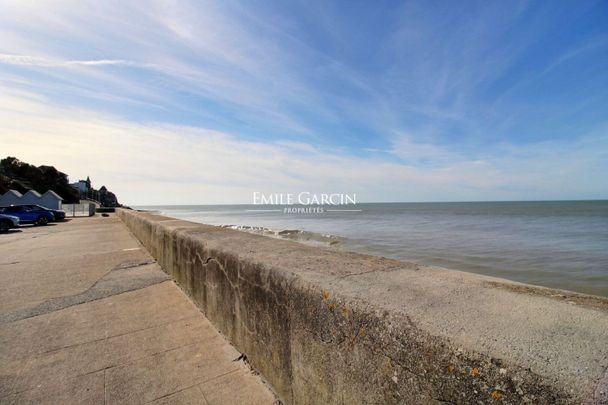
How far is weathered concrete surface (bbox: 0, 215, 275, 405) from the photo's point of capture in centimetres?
205

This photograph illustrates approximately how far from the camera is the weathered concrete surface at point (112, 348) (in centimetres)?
205

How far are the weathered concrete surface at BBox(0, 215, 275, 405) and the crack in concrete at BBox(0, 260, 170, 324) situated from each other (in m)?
0.01

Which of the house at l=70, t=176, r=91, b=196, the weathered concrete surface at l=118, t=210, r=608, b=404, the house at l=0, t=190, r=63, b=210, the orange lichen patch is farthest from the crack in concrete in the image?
the house at l=70, t=176, r=91, b=196

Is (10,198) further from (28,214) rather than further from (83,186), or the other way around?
(83,186)

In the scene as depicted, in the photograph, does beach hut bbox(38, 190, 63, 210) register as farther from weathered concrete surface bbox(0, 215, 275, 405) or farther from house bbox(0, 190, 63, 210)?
weathered concrete surface bbox(0, 215, 275, 405)

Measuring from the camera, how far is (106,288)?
439cm

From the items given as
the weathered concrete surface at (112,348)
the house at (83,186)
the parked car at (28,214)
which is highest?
the house at (83,186)

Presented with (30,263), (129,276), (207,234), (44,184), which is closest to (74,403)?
(207,234)

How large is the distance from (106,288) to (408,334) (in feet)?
15.2

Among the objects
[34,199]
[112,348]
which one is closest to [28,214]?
[34,199]

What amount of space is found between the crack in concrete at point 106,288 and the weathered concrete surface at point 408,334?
2767 mm

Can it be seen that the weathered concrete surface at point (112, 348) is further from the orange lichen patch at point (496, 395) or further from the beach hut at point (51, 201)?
the beach hut at point (51, 201)

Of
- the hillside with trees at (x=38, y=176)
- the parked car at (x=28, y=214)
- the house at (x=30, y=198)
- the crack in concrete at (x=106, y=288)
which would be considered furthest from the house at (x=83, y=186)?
the crack in concrete at (x=106, y=288)

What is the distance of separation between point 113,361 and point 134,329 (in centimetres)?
61
